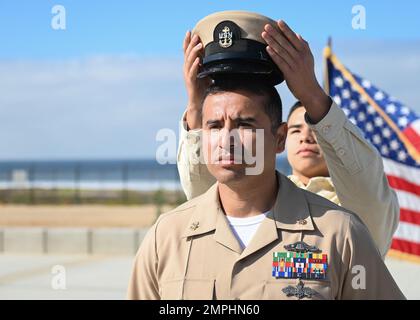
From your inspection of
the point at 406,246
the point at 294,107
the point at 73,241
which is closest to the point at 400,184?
the point at 406,246

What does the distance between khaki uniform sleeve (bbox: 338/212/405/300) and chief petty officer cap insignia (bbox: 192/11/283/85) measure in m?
0.60

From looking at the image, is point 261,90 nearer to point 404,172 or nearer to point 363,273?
point 363,273

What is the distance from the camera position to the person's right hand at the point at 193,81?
2.80 metres

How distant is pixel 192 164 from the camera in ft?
10.3

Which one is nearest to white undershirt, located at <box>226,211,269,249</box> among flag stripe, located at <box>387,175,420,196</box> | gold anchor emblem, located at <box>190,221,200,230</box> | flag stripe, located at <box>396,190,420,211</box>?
gold anchor emblem, located at <box>190,221,200,230</box>

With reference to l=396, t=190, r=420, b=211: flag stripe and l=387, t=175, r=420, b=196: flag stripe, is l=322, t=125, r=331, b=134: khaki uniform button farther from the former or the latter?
l=396, t=190, r=420, b=211: flag stripe

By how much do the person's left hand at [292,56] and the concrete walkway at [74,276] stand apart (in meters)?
6.06

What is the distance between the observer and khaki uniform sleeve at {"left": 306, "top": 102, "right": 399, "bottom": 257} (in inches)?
109

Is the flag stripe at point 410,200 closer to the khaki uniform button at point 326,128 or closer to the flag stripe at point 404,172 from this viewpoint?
the flag stripe at point 404,172

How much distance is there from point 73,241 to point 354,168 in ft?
31.1

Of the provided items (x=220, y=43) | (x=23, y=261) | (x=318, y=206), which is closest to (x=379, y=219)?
(x=318, y=206)
